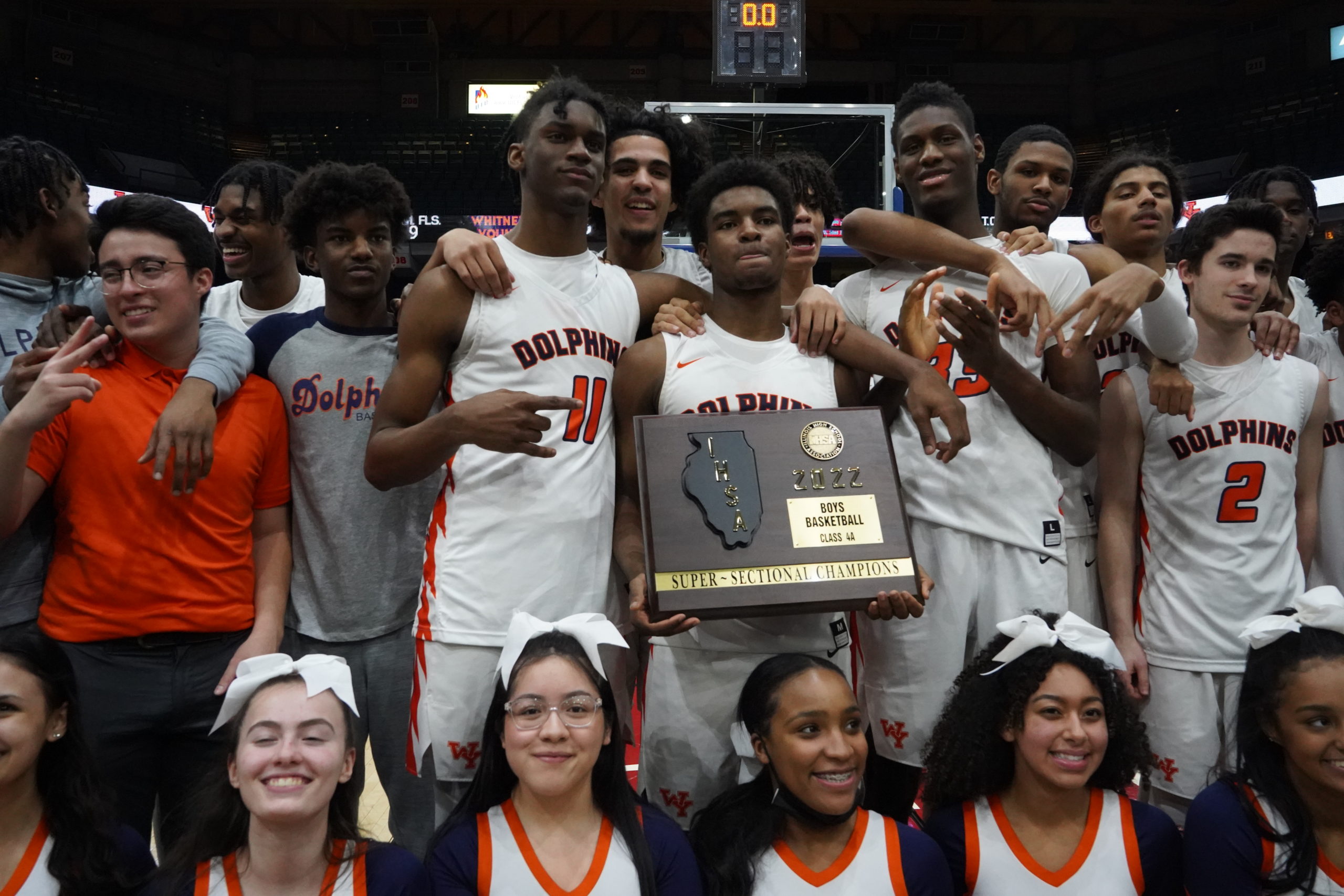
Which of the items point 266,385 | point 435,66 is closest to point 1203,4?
point 435,66

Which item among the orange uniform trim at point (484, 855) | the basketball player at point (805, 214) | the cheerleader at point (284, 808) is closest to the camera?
the cheerleader at point (284, 808)

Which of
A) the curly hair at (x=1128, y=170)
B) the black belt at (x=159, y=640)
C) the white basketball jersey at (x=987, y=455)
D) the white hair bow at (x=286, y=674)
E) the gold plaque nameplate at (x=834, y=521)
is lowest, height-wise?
the white hair bow at (x=286, y=674)

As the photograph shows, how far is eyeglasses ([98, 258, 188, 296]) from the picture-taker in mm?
2709

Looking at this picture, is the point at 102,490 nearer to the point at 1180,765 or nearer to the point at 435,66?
the point at 1180,765

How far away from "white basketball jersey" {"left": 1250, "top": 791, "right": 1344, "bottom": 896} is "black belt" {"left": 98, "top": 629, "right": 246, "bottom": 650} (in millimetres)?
2600

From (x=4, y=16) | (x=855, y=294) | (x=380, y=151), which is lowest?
(x=855, y=294)

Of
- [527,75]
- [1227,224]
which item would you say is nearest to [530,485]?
[1227,224]

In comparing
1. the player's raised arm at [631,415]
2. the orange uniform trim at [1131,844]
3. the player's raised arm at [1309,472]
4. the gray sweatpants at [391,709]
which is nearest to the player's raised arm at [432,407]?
the player's raised arm at [631,415]

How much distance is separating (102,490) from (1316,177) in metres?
14.8

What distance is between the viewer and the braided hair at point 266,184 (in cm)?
370

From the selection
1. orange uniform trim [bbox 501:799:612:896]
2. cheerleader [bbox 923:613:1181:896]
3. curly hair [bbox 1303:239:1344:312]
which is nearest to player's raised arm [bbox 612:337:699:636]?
orange uniform trim [bbox 501:799:612:896]

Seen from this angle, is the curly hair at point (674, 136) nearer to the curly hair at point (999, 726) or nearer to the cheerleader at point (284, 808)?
the curly hair at point (999, 726)

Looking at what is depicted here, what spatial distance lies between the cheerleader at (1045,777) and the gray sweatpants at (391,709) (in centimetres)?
138

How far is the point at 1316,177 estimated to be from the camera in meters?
13.3
